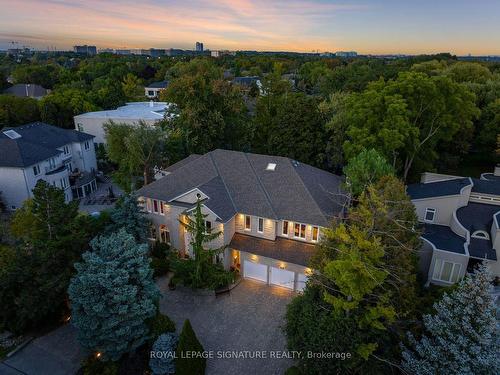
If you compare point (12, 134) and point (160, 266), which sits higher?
point (12, 134)

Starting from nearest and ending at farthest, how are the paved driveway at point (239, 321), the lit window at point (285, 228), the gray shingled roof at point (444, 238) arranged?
the paved driveway at point (239, 321)
the gray shingled roof at point (444, 238)
the lit window at point (285, 228)

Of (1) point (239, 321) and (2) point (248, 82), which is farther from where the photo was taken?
(2) point (248, 82)

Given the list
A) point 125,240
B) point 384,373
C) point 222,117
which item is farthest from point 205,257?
point 222,117

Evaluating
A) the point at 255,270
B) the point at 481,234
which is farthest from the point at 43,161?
the point at 481,234

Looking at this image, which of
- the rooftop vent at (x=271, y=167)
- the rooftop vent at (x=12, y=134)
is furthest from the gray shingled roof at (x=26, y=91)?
the rooftop vent at (x=271, y=167)

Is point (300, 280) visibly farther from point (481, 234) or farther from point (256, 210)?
point (481, 234)

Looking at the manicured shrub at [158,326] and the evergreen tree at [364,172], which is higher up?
the evergreen tree at [364,172]

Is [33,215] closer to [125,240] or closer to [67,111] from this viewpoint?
[125,240]

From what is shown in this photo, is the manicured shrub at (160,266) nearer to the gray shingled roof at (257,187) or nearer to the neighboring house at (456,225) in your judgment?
the gray shingled roof at (257,187)
